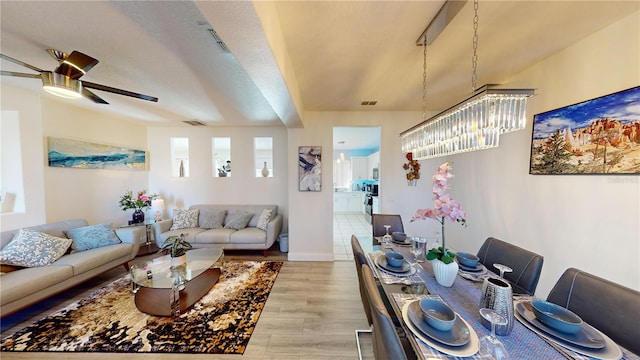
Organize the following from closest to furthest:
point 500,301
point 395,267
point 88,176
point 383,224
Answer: point 500,301, point 395,267, point 383,224, point 88,176

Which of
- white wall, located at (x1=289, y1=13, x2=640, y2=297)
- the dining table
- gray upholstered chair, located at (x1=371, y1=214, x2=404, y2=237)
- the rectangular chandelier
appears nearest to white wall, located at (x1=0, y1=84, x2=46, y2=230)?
white wall, located at (x1=289, y1=13, x2=640, y2=297)

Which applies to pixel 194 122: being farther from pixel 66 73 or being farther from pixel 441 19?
pixel 441 19

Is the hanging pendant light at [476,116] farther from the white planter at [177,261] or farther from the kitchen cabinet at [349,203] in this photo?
the kitchen cabinet at [349,203]

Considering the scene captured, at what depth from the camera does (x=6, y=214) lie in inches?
96.3

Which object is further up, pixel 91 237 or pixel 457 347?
pixel 457 347

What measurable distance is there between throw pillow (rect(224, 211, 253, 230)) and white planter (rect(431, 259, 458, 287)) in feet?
11.3

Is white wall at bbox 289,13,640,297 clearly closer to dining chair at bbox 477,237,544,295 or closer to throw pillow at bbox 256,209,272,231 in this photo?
throw pillow at bbox 256,209,272,231

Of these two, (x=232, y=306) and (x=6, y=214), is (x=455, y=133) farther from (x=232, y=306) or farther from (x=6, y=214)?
(x=6, y=214)

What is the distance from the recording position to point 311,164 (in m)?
3.53

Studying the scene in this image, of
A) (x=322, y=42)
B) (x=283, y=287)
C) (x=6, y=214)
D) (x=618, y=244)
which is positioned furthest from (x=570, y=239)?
(x=6, y=214)

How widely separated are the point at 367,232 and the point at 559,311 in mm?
4341

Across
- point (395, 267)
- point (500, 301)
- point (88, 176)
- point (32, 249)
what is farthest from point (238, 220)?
point (500, 301)

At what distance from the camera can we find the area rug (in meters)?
1.76

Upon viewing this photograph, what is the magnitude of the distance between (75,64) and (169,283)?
7.31 ft
